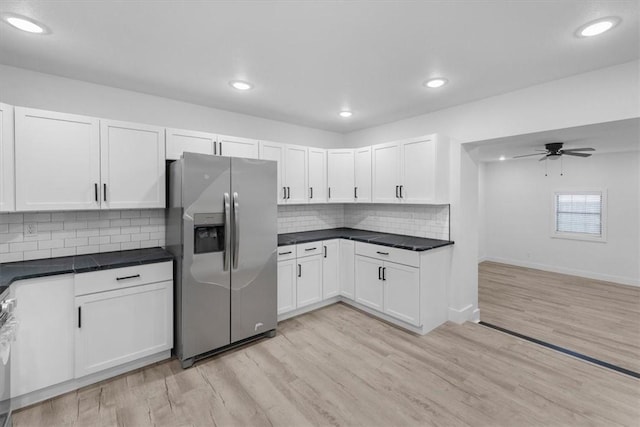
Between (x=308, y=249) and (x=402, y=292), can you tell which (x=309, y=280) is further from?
(x=402, y=292)

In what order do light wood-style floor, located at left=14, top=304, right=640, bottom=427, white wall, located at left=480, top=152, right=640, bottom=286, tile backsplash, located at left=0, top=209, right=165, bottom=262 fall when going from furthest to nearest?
white wall, located at left=480, top=152, right=640, bottom=286 → tile backsplash, located at left=0, top=209, right=165, bottom=262 → light wood-style floor, located at left=14, top=304, right=640, bottom=427

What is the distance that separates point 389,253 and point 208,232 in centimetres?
199

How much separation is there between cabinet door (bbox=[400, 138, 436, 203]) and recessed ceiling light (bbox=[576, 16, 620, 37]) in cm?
150

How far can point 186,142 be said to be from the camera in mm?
2920

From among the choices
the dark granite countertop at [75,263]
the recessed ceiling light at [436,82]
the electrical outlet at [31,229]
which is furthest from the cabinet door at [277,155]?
the electrical outlet at [31,229]

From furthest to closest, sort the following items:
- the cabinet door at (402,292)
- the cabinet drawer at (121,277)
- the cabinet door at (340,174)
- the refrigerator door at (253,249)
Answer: the cabinet door at (340,174) → the cabinet door at (402,292) → the refrigerator door at (253,249) → the cabinet drawer at (121,277)

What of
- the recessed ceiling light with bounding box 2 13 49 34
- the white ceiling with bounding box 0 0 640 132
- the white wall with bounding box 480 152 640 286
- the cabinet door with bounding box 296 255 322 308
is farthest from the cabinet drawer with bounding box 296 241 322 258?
the white wall with bounding box 480 152 640 286

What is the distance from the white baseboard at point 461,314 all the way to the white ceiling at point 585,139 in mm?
1953

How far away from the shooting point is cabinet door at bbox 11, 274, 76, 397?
6.48 feet

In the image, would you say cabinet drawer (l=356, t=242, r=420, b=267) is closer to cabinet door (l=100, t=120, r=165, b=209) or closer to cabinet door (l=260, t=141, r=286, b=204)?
cabinet door (l=260, t=141, r=286, b=204)

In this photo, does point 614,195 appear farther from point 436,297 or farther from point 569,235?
point 436,297

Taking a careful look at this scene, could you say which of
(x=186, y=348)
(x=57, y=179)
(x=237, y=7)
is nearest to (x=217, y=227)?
(x=186, y=348)

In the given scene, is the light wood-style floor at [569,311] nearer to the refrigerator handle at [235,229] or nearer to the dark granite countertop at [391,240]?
the dark granite countertop at [391,240]

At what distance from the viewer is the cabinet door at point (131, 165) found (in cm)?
252
